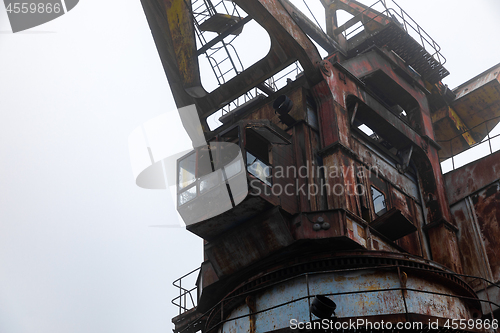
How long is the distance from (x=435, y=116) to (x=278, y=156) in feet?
32.9

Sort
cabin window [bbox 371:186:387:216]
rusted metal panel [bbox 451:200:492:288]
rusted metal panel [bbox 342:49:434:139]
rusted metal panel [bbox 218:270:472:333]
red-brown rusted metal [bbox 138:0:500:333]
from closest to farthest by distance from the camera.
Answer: rusted metal panel [bbox 218:270:472:333] < red-brown rusted metal [bbox 138:0:500:333] < cabin window [bbox 371:186:387:216] < rusted metal panel [bbox 451:200:492:288] < rusted metal panel [bbox 342:49:434:139]

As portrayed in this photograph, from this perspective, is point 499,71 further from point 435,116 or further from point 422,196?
point 422,196

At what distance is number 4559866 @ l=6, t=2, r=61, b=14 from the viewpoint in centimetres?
1439

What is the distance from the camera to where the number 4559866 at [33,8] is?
47.2 feet

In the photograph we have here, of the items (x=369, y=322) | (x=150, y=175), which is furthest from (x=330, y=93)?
(x=369, y=322)

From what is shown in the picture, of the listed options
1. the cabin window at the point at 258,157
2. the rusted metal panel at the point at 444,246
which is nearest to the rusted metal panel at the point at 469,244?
the rusted metal panel at the point at 444,246

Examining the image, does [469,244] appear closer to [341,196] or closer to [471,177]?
[471,177]

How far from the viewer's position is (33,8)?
1475 centimetres

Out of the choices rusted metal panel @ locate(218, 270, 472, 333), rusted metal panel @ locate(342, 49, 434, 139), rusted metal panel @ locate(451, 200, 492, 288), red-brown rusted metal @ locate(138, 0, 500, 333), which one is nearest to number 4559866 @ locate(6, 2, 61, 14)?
red-brown rusted metal @ locate(138, 0, 500, 333)

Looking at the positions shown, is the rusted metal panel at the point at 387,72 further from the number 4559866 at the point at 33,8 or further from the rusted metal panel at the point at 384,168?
the number 4559866 at the point at 33,8

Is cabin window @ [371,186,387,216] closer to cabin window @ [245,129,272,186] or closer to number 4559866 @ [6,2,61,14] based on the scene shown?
cabin window @ [245,129,272,186]

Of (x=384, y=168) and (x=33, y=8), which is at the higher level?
(x=33, y=8)

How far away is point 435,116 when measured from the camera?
72.5 feet

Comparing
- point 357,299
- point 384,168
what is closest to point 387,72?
point 384,168
